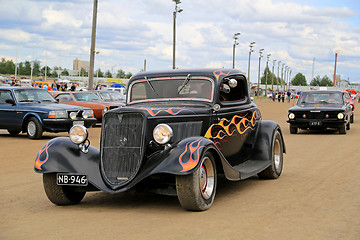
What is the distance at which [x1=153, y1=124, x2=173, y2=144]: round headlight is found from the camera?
6887 mm

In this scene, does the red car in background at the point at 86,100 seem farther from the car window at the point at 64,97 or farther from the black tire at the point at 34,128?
the black tire at the point at 34,128

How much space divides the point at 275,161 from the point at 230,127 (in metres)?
1.98

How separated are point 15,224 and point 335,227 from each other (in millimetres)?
3610

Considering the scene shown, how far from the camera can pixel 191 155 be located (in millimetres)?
6664

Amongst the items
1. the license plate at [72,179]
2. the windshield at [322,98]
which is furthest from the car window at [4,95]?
the license plate at [72,179]

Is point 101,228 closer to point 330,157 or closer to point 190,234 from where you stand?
point 190,234

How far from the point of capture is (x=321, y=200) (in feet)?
24.8

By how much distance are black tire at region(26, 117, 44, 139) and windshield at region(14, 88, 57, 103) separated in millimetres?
964

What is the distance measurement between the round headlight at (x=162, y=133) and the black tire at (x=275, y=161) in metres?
3.19

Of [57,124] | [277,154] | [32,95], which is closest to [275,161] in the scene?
[277,154]

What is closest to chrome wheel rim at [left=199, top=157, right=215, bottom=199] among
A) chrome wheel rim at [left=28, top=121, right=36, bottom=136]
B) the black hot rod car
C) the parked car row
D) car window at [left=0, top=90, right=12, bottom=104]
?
the black hot rod car

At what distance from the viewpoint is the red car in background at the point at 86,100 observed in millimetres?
24125

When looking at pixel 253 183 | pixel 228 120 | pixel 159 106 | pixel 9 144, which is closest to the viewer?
pixel 159 106

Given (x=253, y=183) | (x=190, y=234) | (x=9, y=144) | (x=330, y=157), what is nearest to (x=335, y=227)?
(x=190, y=234)
